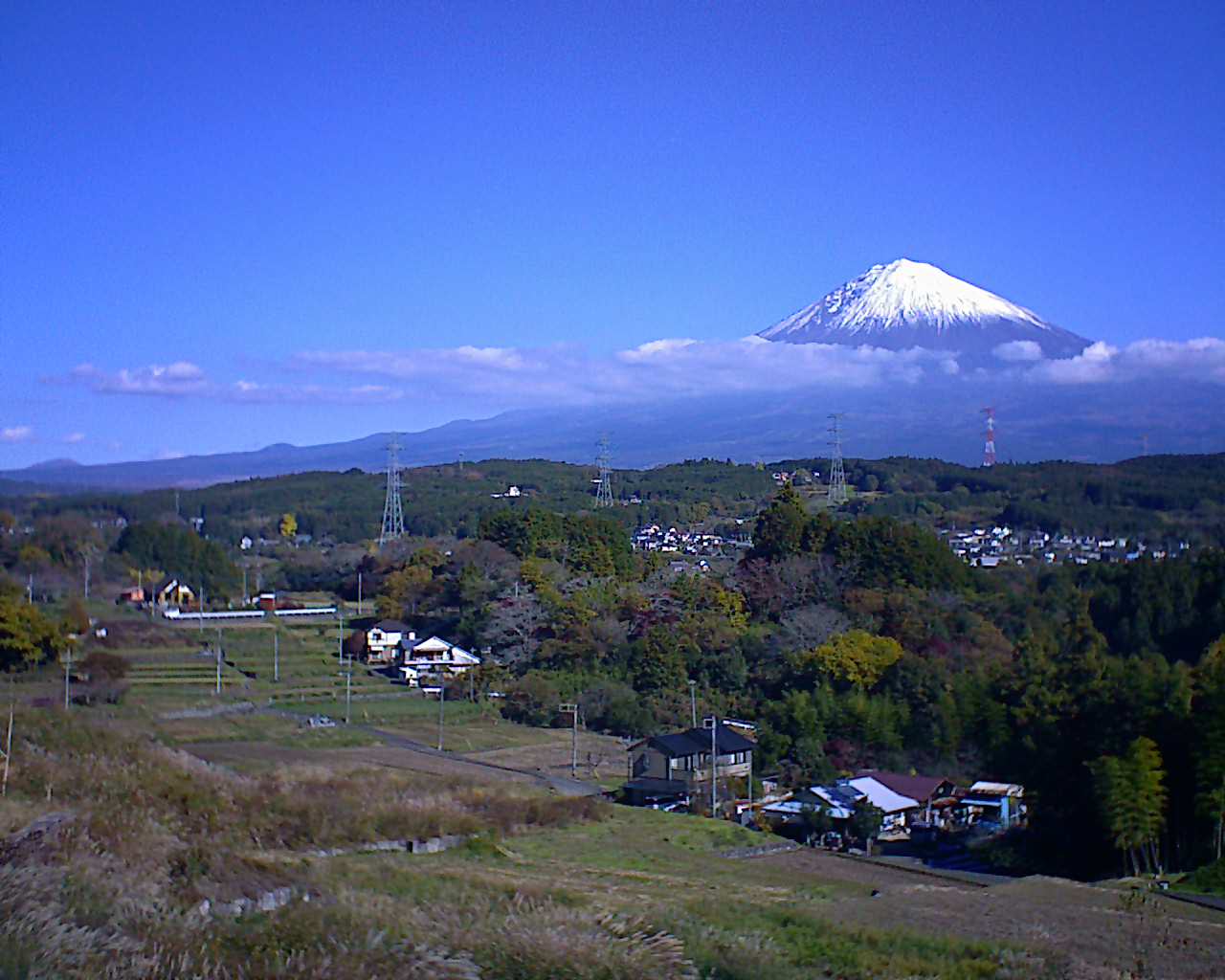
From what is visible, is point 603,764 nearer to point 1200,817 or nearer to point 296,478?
point 1200,817

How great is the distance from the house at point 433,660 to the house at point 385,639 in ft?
0.83

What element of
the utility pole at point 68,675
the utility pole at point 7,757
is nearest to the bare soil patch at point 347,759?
the utility pole at point 68,675

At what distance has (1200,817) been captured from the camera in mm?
11242

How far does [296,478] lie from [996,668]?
2882 cm

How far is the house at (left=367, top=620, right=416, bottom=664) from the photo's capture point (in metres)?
22.2

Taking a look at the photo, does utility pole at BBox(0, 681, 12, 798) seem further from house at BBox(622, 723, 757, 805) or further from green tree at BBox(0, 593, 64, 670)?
house at BBox(622, 723, 757, 805)

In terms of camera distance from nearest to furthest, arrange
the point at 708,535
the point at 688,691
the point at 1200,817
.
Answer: the point at 1200,817, the point at 688,691, the point at 708,535

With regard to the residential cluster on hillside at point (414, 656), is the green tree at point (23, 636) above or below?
above

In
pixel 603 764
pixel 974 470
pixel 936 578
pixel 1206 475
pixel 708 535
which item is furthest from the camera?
pixel 974 470

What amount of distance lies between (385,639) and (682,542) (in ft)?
44.0

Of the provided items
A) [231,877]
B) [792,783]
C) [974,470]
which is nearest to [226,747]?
[792,783]

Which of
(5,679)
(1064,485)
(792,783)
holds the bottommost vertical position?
(792,783)

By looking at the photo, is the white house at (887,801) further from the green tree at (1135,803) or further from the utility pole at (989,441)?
the utility pole at (989,441)

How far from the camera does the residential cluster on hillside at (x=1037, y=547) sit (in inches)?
1006
